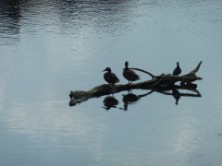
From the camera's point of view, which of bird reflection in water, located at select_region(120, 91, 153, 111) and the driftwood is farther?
the driftwood

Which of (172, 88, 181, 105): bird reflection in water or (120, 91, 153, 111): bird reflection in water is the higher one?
(120, 91, 153, 111): bird reflection in water

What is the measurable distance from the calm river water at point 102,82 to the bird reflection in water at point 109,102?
14.5 inches

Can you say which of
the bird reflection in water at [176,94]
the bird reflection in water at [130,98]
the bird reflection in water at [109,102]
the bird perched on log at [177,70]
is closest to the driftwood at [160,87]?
the bird reflection in water at [176,94]

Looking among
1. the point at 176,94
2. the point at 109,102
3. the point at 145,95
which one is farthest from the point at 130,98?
the point at 176,94

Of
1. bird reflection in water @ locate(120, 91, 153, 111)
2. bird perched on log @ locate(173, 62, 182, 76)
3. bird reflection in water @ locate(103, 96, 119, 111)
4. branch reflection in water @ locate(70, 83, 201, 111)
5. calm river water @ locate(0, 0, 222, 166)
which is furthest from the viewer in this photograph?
bird perched on log @ locate(173, 62, 182, 76)

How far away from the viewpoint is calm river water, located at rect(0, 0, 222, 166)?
96.4 ft

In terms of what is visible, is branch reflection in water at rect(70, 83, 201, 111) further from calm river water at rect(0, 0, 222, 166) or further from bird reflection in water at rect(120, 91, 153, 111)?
calm river water at rect(0, 0, 222, 166)

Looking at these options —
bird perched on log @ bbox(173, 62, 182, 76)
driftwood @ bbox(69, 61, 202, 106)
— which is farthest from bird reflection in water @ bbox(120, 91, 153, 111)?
bird perched on log @ bbox(173, 62, 182, 76)

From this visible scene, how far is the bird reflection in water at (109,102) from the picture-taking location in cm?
3684

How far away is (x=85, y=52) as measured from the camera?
52719mm

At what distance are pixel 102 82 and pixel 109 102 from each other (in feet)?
16.3

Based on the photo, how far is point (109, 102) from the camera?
124 ft

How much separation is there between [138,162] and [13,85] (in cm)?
1611

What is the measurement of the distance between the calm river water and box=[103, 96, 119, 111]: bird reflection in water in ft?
1.21
